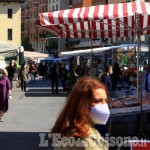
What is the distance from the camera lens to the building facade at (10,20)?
92375 millimetres

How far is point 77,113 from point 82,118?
0.05 m

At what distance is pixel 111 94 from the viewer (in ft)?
41.8

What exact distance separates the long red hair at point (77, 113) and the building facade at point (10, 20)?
8940 centimetres

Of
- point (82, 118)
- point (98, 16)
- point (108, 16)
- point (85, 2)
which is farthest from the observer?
point (85, 2)

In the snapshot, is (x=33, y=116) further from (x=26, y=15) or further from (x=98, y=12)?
(x=26, y=15)

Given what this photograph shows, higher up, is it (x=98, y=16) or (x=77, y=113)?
(x=98, y=16)

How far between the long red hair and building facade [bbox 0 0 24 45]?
89403mm

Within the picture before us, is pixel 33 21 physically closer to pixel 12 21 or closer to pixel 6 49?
pixel 12 21

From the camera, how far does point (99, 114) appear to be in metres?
3.71

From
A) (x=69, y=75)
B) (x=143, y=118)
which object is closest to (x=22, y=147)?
(x=143, y=118)

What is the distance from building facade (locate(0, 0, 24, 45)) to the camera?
92.4 metres

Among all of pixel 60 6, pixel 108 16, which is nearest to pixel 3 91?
pixel 108 16

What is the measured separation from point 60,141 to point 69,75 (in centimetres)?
2864

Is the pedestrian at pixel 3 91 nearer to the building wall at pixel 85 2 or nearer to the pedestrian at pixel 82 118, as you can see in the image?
the pedestrian at pixel 82 118
